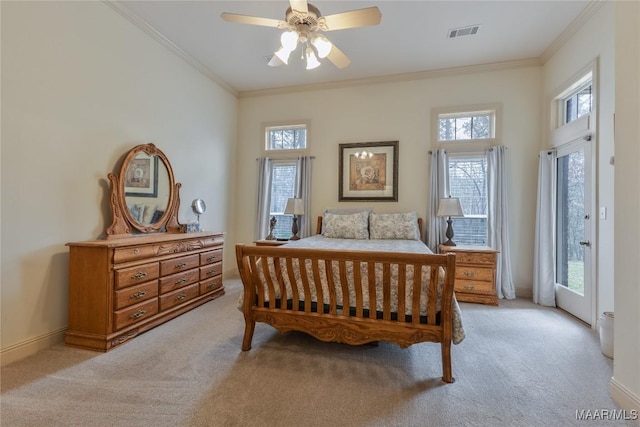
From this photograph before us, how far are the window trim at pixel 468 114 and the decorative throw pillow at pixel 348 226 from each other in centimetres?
161

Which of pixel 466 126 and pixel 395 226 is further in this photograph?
pixel 466 126

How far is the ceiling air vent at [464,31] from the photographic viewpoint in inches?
126

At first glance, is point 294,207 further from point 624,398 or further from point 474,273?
point 624,398

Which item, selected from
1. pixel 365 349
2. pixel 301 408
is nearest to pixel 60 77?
pixel 301 408

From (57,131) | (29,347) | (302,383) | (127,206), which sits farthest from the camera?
(127,206)

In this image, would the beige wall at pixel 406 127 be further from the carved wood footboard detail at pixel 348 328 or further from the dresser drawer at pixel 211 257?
the carved wood footboard detail at pixel 348 328

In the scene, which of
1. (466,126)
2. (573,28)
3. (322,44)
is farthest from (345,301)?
(573,28)

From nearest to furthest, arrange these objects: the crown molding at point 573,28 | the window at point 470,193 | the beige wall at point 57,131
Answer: the beige wall at point 57,131
the crown molding at point 573,28
the window at point 470,193

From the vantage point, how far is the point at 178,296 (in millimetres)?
3111

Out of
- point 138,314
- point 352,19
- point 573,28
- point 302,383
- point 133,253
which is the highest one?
point 573,28

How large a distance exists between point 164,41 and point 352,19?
8.76 feet

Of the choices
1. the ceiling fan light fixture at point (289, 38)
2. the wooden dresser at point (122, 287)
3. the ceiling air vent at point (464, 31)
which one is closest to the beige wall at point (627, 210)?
the ceiling air vent at point (464, 31)

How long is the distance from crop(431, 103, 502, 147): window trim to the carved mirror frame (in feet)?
12.4

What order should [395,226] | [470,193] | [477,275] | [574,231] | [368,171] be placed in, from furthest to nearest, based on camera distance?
[368,171] < [470,193] < [395,226] < [477,275] < [574,231]
